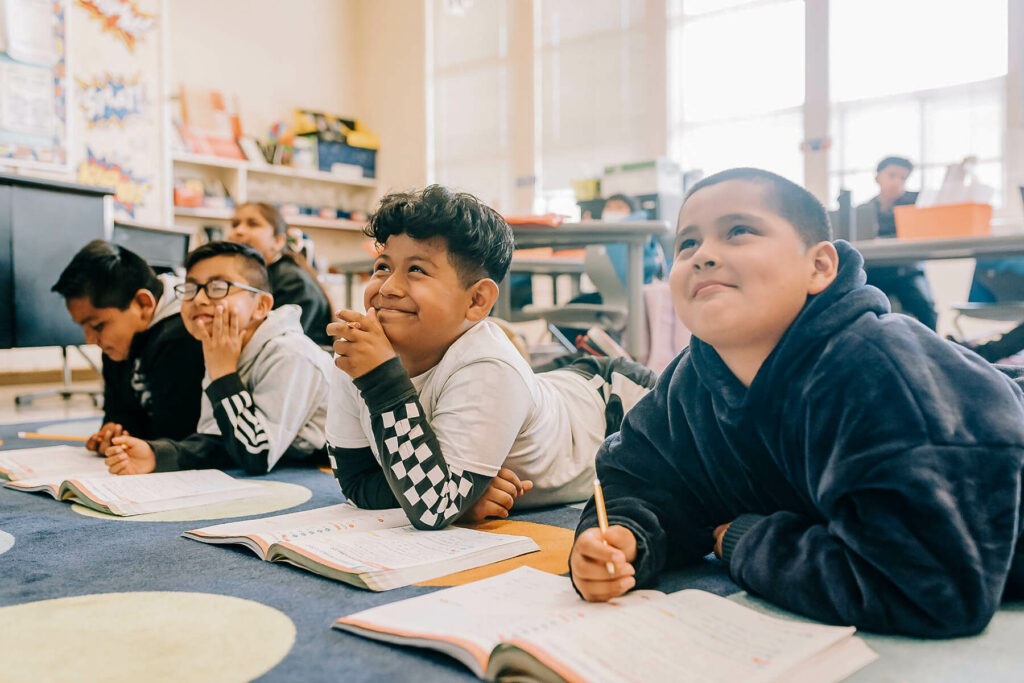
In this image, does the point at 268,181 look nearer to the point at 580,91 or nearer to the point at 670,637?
the point at 580,91

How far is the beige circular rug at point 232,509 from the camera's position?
1345 mm

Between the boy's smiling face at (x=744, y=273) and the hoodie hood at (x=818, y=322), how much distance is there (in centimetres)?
2

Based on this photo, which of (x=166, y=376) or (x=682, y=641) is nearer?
(x=682, y=641)

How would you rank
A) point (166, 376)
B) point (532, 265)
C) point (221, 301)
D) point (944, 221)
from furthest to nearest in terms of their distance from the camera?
point (532, 265)
point (944, 221)
point (166, 376)
point (221, 301)

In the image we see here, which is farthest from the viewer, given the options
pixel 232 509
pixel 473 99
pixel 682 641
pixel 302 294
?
pixel 473 99

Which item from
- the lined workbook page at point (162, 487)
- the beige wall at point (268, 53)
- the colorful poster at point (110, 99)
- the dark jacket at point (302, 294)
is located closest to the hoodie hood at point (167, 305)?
the dark jacket at point (302, 294)

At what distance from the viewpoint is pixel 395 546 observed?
1.06 m

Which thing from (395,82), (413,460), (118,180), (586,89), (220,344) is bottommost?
(413,460)

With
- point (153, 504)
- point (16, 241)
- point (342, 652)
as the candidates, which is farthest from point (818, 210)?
point (16, 241)

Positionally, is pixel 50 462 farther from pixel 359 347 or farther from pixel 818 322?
pixel 818 322

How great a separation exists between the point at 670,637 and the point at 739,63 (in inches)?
195

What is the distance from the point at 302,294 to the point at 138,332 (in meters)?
0.50

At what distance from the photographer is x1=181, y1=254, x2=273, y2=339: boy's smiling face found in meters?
1.74

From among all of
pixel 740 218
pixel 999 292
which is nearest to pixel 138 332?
pixel 740 218
